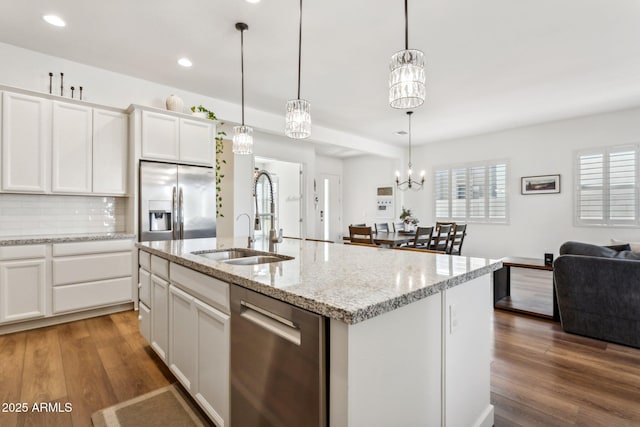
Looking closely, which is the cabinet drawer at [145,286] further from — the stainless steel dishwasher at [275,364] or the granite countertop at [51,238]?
the stainless steel dishwasher at [275,364]

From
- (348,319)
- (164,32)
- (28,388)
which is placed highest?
(164,32)

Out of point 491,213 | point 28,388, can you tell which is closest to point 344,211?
point 491,213

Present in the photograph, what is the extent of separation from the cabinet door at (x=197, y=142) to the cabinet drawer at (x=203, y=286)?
7.75ft

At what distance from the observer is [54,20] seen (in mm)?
2697

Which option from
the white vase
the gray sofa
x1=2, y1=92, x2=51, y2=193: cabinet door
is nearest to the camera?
the gray sofa

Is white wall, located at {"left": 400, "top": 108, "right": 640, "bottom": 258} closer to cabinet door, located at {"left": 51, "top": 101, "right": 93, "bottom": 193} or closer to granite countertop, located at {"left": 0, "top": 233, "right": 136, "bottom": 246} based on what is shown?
granite countertop, located at {"left": 0, "top": 233, "right": 136, "bottom": 246}

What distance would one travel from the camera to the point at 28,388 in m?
1.98

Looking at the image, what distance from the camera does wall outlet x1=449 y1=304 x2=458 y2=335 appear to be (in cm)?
132

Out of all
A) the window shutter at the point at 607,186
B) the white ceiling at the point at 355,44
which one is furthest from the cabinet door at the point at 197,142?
the window shutter at the point at 607,186

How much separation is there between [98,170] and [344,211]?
253 inches

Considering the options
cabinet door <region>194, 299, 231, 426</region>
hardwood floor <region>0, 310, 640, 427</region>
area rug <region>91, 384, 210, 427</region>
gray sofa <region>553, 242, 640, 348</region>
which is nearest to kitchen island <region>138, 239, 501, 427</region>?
cabinet door <region>194, 299, 231, 426</region>

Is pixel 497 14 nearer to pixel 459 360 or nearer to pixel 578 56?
pixel 578 56

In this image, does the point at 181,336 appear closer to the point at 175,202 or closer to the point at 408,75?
the point at 408,75

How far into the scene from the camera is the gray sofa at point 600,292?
2494 millimetres
